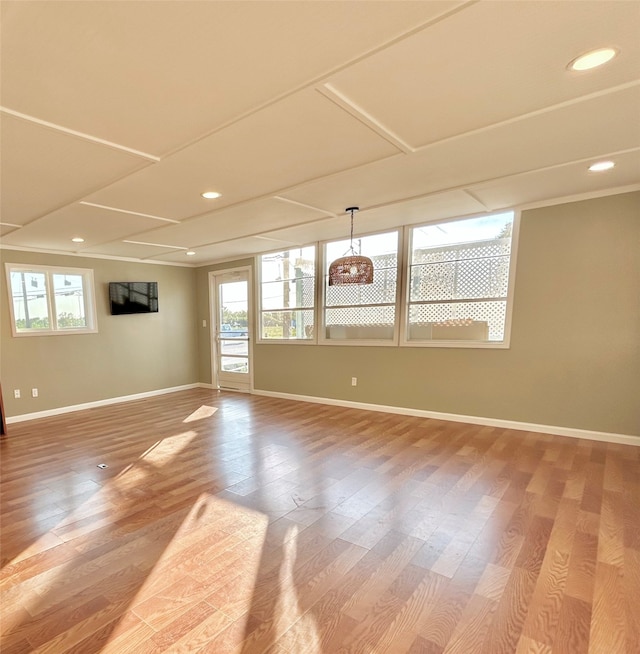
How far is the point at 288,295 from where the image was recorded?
5.88 metres

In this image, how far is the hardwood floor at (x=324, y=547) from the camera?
58.2 inches

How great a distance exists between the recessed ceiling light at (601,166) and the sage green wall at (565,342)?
82cm

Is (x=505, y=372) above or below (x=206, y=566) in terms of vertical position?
above

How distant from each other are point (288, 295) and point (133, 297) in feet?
8.82

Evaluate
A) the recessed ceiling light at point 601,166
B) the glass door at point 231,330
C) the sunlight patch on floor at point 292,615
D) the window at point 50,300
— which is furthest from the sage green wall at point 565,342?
the window at point 50,300

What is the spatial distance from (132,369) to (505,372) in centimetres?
586

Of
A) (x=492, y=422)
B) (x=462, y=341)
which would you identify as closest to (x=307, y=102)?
(x=462, y=341)

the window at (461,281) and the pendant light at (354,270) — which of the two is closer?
the pendant light at (354,270)

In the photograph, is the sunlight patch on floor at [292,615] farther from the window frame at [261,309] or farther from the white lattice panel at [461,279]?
→ the window frame at [261,309]

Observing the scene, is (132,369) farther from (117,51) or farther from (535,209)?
(535,209)

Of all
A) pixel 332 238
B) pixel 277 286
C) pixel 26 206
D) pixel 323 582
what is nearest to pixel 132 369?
pixel 277 286

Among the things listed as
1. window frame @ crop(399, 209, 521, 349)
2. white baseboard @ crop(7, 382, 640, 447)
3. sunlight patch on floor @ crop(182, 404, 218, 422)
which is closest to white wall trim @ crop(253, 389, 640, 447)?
white baseboard @ crop(7, 382, 640, 447)

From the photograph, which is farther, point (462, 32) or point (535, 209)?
point (535, 209)

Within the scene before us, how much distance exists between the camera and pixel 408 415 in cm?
468
